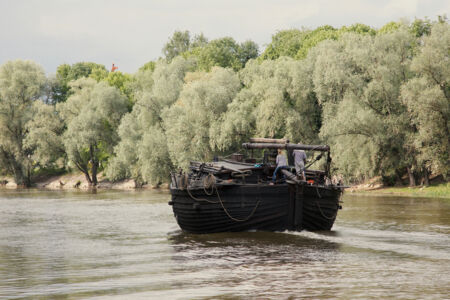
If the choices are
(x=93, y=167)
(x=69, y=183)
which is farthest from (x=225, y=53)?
(x=69, y=183)

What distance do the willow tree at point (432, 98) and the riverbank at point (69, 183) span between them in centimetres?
3375

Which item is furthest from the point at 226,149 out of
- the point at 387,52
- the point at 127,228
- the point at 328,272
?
the point at 328,272

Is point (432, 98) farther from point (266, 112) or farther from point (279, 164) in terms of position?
point (279, 164)

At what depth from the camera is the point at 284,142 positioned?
2147 cm

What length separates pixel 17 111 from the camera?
71.7m

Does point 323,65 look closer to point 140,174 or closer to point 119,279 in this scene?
point 140,174

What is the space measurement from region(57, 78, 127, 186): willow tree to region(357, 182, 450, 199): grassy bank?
3361 cm

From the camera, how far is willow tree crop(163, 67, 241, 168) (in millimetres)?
51031

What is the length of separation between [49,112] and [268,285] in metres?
64.6

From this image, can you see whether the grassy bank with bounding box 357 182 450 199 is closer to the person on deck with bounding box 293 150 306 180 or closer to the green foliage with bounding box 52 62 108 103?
the person on deck with bounding box 293 150 306 180

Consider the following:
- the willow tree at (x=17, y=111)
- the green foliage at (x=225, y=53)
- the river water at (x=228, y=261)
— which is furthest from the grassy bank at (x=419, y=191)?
the willow tree at (x=17, y=111)

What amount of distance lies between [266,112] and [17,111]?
124 ft

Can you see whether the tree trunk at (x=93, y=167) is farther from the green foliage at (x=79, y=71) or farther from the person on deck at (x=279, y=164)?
the person on deck at (x=279, y=164)

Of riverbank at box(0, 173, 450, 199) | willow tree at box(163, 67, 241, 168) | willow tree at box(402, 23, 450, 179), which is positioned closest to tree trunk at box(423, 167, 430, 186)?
riverbank at box(0, 173, 450, 199)
